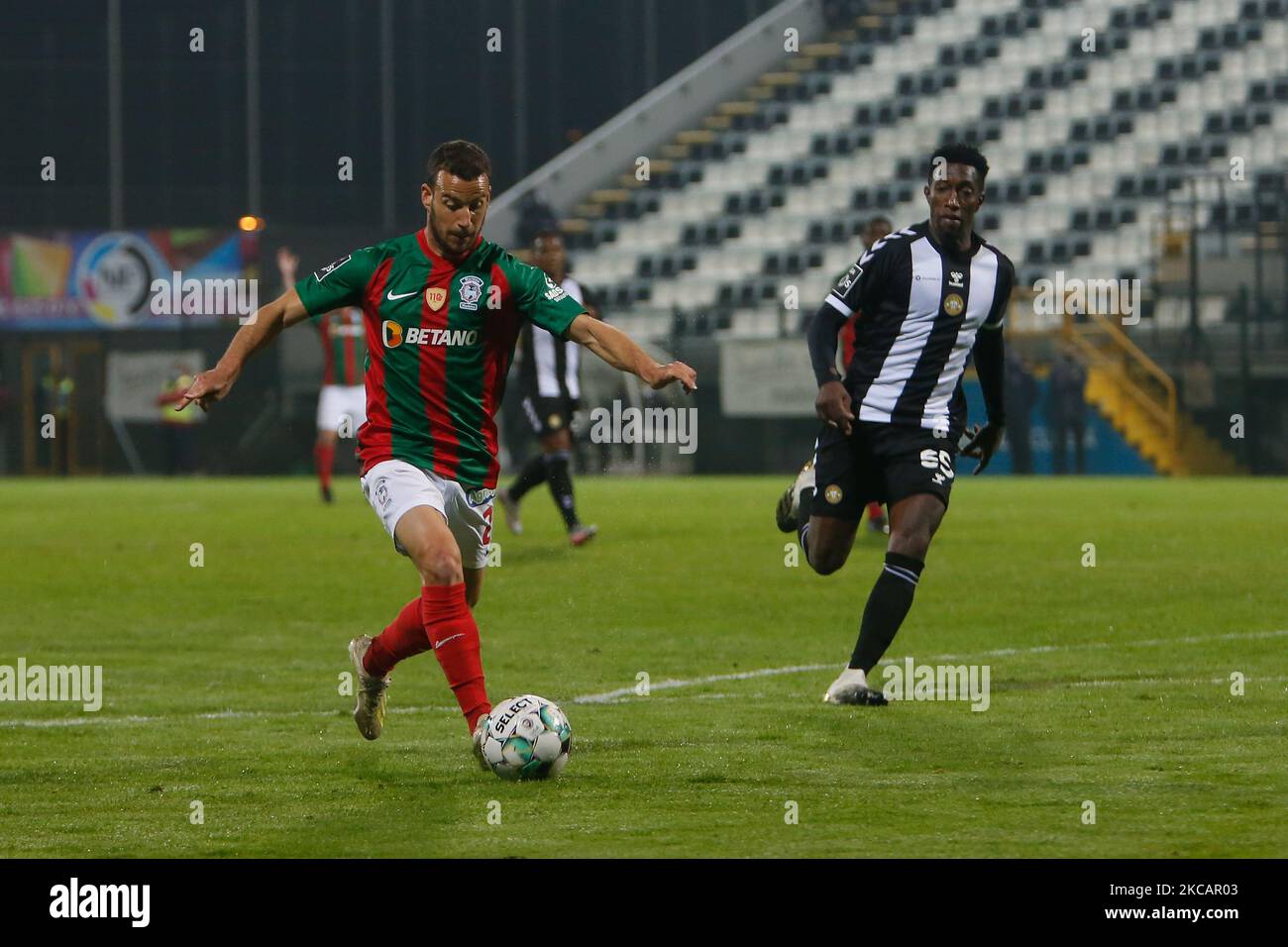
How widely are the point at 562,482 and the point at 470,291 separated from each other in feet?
26.8

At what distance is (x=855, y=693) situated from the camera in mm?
7547

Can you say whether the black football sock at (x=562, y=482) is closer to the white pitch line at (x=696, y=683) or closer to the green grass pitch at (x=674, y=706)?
the green grass pitch at (x=674, y=706)

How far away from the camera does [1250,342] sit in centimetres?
2731

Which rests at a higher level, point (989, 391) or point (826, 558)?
point (989, 391)

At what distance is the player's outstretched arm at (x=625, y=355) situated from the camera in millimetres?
5945

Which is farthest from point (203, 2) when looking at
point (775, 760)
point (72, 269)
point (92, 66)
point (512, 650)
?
point (775, 760)

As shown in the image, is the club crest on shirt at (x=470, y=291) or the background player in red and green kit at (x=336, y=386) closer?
the club crest on shirt at (x=470, y=291)

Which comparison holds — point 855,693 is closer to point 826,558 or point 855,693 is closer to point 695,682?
point 826,558

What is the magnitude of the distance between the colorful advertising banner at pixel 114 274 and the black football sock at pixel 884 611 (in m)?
27.6

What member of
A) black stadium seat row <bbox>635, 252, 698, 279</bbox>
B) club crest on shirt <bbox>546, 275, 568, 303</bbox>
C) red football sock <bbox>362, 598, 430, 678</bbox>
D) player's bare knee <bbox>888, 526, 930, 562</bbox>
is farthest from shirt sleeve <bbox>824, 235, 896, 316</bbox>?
black stadium seat row <bbox>635, 252, 698, 279</bbox>

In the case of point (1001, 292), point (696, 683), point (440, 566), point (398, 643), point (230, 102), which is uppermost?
point (230, 102)

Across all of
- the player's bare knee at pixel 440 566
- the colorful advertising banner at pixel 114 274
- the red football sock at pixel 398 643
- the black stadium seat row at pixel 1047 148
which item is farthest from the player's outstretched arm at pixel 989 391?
the colorful advertising banner at pixel 114 274

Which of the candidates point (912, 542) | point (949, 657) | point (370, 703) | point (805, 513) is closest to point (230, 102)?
point (949, 657)

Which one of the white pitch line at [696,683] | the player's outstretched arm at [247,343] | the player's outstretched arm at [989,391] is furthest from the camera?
the player's outstretched arm at [989,391]
